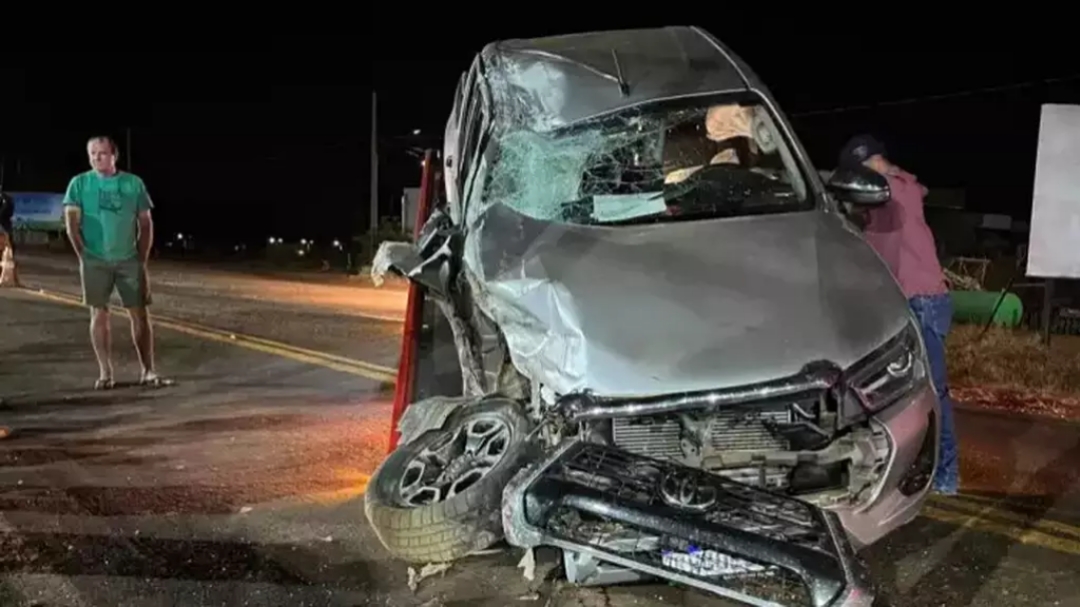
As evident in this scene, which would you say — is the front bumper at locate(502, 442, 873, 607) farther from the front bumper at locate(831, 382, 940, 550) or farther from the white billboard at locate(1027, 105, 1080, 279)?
the white billboard at locate(1027, 105, 1080, 279)

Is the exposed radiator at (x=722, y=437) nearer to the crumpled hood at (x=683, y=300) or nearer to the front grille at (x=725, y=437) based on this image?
the front grille at (x=725, y=437)

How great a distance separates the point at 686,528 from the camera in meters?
3.42

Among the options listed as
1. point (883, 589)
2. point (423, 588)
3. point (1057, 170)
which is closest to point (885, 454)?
point (883, 589)

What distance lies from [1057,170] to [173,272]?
1948cm

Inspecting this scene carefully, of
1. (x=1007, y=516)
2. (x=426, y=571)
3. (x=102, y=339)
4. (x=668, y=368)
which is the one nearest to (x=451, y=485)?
(x=426, y=571)

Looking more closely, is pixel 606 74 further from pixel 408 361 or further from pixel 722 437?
pixel 722 437

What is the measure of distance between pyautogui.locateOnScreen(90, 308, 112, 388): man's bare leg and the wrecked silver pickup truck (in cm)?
370

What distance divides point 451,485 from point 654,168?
192 centimetres

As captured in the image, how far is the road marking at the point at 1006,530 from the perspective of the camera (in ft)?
16.0

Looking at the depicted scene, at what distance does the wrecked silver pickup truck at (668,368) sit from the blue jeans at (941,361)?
659 millimetres

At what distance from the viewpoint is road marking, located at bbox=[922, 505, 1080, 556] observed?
16.0 feet

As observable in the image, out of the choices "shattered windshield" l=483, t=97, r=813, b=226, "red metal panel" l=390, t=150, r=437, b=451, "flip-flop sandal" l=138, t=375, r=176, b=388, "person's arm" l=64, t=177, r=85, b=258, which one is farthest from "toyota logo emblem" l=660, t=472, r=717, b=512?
"flip-flop sandal" l=138, t=375, r=176, b=388

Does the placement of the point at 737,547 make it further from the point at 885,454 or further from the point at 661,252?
the point at 661,252

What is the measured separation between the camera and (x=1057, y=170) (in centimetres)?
991
